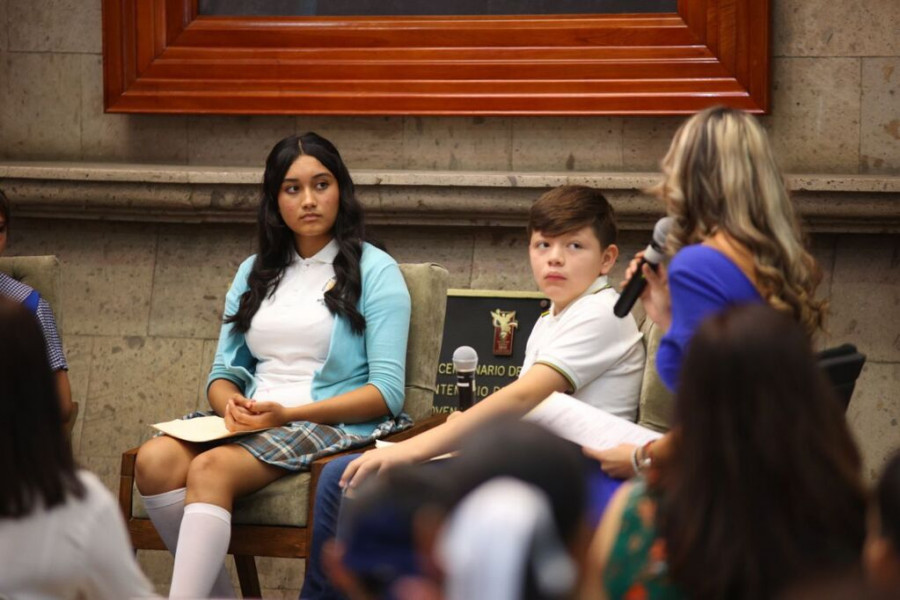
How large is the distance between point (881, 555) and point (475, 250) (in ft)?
11.3

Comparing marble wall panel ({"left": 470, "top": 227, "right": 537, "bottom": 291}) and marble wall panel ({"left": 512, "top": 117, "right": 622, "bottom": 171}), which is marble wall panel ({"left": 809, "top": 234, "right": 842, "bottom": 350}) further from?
marble wall panel ({"left": 470, "top": 227, "right": 537, "bottom": 291})

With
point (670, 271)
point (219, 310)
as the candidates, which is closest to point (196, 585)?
point (670, 271)

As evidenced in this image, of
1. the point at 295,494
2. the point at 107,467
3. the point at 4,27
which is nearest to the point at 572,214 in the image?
the point at 295,494

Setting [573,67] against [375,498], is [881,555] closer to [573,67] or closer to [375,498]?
[375,498]

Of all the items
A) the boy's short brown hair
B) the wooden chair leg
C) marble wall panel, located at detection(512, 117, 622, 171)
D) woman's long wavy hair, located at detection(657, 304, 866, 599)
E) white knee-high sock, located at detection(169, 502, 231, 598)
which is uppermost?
marble wall panel, located at detection(512, 117, 622, 171)

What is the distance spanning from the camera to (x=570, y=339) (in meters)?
3.37

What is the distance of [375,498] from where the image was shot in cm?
138

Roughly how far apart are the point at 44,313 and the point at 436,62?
5.53 ft

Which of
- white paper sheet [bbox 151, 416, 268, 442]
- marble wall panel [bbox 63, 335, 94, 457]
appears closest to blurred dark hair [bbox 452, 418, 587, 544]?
white paper sheet [bbox 151, 416, 268, 442]

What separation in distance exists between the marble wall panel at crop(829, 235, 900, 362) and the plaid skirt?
1.87 metres

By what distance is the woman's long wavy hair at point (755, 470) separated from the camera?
1.76 m

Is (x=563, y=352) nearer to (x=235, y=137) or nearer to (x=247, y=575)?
(x=247, y=575)

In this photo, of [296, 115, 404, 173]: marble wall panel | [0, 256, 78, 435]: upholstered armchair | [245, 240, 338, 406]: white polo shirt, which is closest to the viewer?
[245, 240, 338, 406]: white polo shirt

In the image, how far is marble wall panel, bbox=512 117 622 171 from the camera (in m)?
4.91
